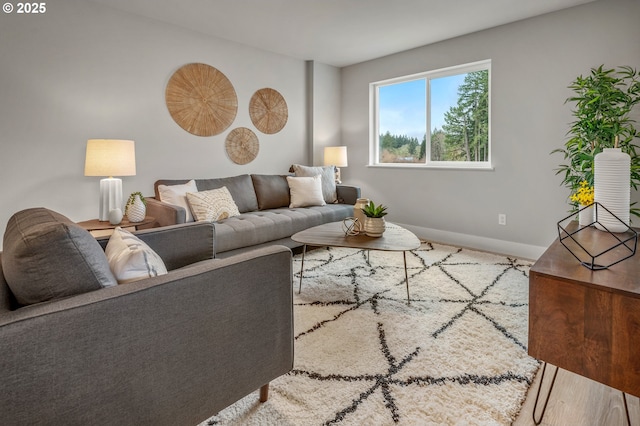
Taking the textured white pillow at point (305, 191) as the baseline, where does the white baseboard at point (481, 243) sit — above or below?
below

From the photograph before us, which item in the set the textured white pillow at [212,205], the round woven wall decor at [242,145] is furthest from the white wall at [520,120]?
the textured white pillow at [212,205]

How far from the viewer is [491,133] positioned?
3.83 m

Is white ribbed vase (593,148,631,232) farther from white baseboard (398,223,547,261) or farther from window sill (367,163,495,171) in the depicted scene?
window sill (367,163,495,171)

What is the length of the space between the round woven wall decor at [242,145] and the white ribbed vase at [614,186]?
3487mm

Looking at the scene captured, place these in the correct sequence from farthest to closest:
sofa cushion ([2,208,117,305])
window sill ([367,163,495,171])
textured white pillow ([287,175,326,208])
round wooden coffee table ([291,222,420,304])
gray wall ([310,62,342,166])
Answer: gray wall ([310,62,342,166]), textured white pillow ([287,175,326,208]), window sill ([367,163,495,171]), round wooden coffee table ([291,222,420,304]), sofa cushion ([2,208,117,305])

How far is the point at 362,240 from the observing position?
8.48ft

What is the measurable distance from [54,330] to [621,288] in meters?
1.56

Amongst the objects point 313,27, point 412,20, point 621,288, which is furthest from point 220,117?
point 621,288

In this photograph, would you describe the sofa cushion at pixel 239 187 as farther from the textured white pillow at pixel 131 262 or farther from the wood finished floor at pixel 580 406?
the wood finished floor at pixel 580 406

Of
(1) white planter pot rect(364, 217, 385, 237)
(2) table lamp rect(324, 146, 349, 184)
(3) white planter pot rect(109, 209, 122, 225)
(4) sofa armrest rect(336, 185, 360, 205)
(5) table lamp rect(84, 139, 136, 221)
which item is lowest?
(1) white planter pot rect(364, 217, 385, 237)

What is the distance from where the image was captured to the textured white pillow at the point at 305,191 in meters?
4.09

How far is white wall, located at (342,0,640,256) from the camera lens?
3.11 meters

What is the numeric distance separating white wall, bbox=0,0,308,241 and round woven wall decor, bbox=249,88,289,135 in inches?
13.6

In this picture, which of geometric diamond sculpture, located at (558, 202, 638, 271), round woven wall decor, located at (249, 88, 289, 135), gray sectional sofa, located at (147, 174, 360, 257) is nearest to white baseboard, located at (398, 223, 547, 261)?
gray sectional sofa, located at (147, 174, 360, 257)
